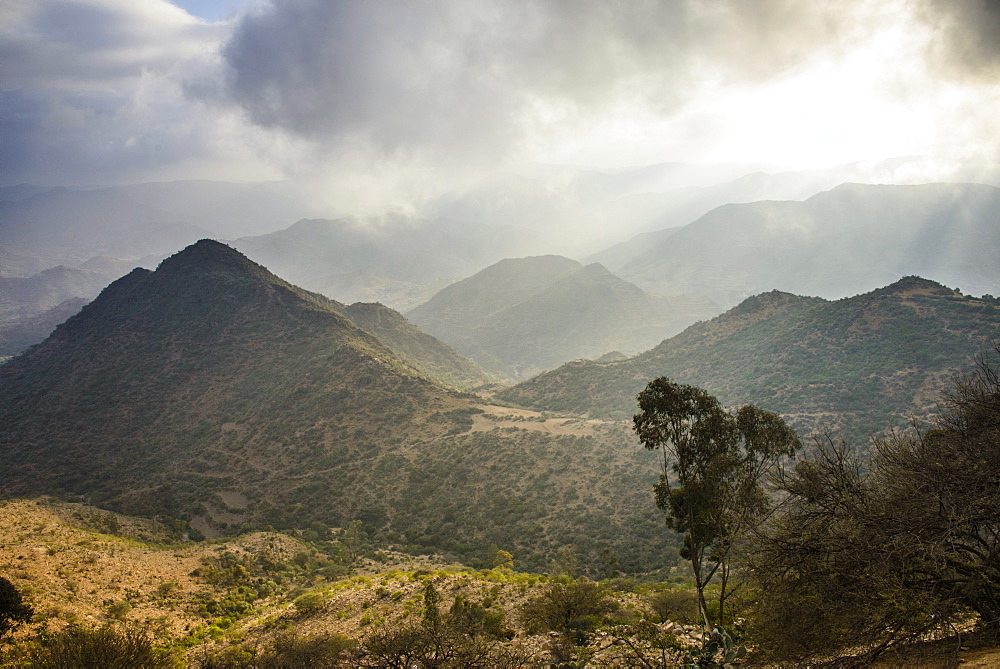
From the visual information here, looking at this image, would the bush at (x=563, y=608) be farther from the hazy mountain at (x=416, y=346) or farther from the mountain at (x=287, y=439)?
the hazy mountain at (x=416, y=346)

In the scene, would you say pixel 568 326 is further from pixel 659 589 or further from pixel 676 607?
pixel 676 607

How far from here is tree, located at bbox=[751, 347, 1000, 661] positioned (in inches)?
295

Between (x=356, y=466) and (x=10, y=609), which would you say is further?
(x=356, y=466)

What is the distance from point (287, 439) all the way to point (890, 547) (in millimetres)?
54799

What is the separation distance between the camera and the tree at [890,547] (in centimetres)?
749

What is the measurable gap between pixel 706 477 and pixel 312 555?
1078 inches

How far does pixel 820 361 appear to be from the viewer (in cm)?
5347

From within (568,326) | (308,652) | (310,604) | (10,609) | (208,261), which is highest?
(208,261)

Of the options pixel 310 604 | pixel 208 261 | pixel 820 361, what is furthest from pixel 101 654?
pixel 208 261

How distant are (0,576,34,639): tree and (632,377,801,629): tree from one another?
21.6 metres

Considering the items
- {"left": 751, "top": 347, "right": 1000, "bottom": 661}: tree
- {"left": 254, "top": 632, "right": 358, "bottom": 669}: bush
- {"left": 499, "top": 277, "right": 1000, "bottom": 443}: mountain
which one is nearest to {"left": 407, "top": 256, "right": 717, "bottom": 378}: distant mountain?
{"left": 499, "top": 277, "right": 1000, "bottom": 443}: mountain

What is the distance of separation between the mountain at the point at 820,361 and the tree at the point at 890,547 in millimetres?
29422

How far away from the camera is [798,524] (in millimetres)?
10156

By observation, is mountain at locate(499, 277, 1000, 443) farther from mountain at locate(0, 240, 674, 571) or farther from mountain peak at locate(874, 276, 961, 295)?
mountain at locate(0, 240, 674, 571)
